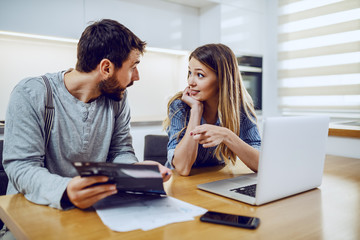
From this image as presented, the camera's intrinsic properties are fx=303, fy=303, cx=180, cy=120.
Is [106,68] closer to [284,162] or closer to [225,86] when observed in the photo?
[225,86]

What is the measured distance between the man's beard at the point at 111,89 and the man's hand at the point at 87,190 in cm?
53

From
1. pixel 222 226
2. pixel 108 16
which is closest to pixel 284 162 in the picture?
pixel 222 226

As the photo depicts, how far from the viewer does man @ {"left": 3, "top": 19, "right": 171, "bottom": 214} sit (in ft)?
3.09

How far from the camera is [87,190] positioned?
75cm

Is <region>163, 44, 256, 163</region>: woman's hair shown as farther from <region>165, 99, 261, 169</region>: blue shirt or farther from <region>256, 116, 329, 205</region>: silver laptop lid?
<region>256, 116, 329, 205</region>: silver laptop lid

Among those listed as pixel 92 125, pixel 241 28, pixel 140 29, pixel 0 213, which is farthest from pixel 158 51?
pixel 0 213

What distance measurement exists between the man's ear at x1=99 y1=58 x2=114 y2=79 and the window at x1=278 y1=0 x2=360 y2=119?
2.82 m

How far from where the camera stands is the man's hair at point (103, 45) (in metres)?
1.17

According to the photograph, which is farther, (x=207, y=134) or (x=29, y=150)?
(x=207, y=134)

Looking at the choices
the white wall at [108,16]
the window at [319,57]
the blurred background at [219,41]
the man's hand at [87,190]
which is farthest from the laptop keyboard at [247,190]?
the window at [319,57]

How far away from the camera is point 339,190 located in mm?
1027

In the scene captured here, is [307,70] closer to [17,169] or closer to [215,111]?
[215,111]

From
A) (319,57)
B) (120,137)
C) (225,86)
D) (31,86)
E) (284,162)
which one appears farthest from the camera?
(319,57)

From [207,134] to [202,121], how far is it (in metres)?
0.41
